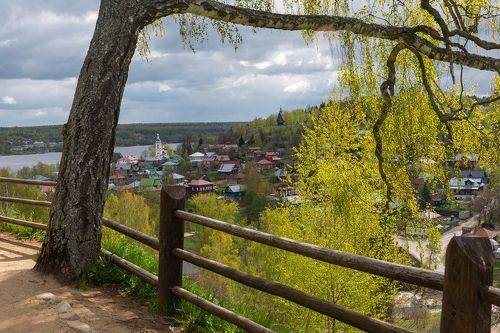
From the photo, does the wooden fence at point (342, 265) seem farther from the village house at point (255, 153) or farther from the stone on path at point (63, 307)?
the village house at point (255, 153)

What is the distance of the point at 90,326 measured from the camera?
4.62m

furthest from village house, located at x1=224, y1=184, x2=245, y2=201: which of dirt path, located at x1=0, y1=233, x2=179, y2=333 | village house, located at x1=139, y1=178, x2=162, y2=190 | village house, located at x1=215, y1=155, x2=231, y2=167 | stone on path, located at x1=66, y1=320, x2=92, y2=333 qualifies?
stone on path, located at x1=66, y1=320, x2=92, y2=333

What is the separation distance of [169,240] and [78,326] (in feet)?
3.53

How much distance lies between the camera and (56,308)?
4.96 metres

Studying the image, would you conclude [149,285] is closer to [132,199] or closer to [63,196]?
[63,196]

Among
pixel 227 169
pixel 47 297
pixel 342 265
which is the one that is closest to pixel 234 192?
pixel 227 169

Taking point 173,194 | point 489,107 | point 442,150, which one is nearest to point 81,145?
point 173,194

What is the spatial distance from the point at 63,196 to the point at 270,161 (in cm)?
8617

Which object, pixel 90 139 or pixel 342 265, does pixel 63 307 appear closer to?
pixel 90 139

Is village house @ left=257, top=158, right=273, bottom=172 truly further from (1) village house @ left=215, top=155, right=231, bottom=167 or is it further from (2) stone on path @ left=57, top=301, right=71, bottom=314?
(2) stone on path @ left=57, top=301, right=71, bottom=314

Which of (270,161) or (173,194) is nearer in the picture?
(173,194)

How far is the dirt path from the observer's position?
4.64 meters

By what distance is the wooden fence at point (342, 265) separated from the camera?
2.69m

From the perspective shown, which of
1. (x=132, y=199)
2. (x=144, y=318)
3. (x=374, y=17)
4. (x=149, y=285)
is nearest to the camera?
(x=144, y=318)
